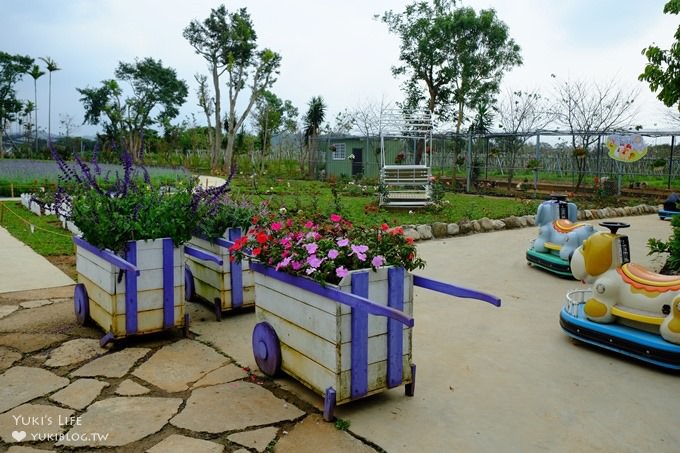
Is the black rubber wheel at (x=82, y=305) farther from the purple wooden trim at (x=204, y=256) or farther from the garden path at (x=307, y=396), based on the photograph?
the purple wooden trim at (x=204, y=256)

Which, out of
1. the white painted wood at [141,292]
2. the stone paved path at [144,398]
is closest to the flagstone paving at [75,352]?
the stone paved path at [144,398]

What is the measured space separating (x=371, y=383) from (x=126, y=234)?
184cm

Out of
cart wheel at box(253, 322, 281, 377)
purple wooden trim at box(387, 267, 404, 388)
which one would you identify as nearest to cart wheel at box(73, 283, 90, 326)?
cart wheel at box(253, 322, 281, 377)

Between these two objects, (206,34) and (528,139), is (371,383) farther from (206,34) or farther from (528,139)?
(206,34)

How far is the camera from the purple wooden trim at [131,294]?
345cm

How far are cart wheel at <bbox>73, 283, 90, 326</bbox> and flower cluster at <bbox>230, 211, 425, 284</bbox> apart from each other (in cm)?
134

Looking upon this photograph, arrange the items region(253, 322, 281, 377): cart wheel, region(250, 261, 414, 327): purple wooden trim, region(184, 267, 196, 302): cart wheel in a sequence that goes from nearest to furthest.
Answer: region(250, 261, 414, 327): purple wooden trim, region(253, 322, 281, 377): cart wheel, region(184, 267, 196, 302): cart wheel

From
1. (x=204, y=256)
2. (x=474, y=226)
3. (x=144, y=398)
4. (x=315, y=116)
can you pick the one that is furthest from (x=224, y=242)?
(x=315, y=116)

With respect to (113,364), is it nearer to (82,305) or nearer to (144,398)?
(144,398)

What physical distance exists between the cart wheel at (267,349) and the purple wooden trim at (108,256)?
0.77 m

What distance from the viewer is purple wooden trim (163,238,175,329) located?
3.58m

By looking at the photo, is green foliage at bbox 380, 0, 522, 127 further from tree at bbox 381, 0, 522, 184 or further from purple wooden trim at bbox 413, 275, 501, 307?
purple wooden trim at bbox 413, 275, 501, 307

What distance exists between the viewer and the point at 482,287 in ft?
18.0

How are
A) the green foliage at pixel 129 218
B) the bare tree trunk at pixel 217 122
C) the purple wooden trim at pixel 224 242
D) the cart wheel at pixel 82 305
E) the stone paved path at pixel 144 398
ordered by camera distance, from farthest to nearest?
the bare tree trunk at pixel 217 122
the purple wooden trim at pixel 224 242
the cart wheel at pixel 82 305
the green foliage at pixel 129 218
the stone paved path at pixel 144 398
